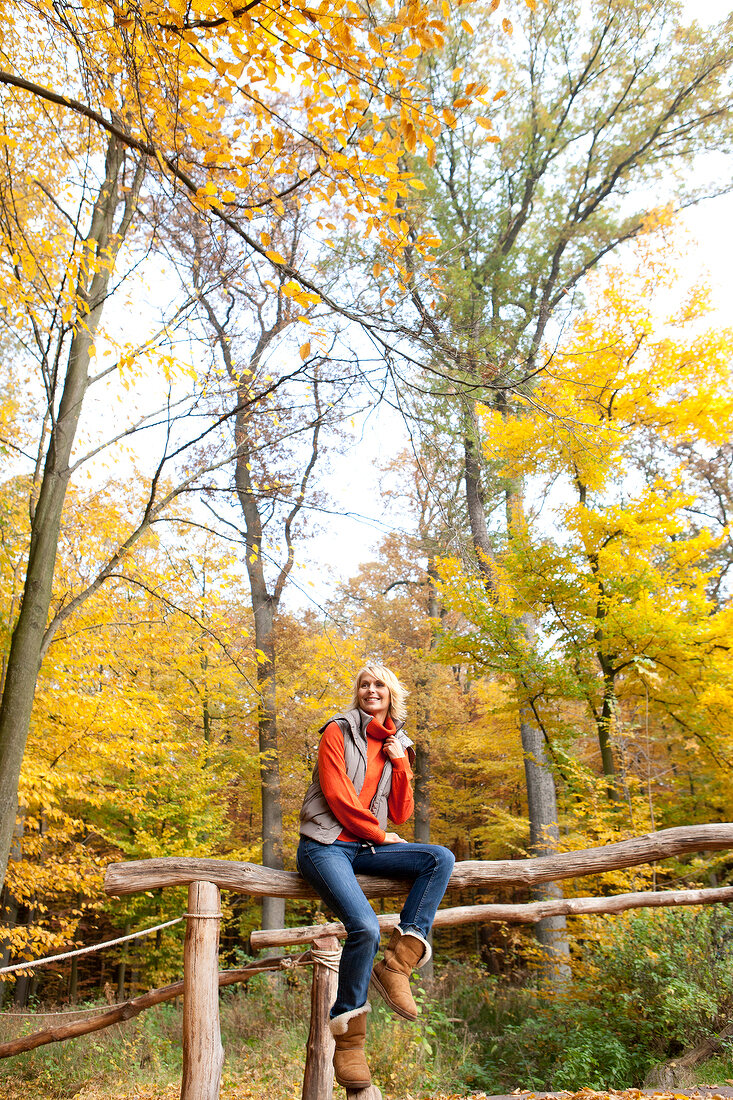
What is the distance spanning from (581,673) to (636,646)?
78cm

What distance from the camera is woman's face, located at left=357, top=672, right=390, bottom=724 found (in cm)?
325

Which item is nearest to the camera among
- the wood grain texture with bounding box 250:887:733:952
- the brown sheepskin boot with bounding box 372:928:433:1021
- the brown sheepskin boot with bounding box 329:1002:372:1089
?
the brown sheepskin boot with bounding box 329:1002:372:1089

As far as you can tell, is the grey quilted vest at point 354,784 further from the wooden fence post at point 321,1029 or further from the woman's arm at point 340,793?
the wooden fence post at point 321,1029

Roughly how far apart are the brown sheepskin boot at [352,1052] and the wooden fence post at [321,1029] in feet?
2.33

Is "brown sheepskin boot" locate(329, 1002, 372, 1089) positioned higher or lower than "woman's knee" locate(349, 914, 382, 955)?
lower

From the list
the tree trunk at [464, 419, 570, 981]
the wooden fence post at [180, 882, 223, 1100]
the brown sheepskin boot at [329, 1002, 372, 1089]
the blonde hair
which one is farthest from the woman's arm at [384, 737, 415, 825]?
the tree trunk at [464, 419, 570, 981]

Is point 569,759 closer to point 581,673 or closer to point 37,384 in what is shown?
point 581,673

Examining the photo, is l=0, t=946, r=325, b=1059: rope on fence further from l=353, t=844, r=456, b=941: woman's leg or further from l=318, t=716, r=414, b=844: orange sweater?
l=318, t=716, r=414, b=844: orange sweater

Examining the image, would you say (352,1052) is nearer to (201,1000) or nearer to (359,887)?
Result: (359,887)

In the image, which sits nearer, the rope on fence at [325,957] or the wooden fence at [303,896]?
the wooden fence at [303,896]

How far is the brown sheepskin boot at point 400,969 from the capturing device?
2812 mm

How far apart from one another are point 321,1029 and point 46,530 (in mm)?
4390

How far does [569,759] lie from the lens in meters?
7.64

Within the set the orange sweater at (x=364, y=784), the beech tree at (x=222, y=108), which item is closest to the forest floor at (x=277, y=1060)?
the orange sweater at (x=364, y=784)
